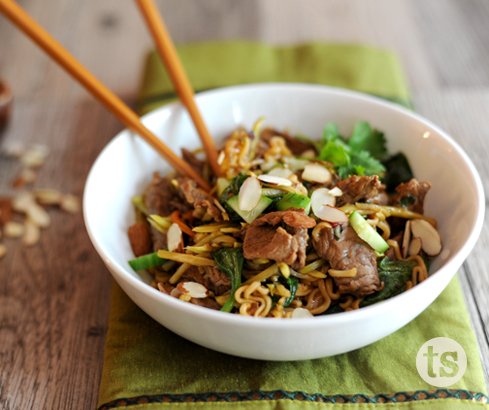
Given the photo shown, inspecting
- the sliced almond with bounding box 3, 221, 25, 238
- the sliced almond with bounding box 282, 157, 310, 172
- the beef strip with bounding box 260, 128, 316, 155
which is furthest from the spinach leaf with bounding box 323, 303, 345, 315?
the sliced almond with bounding box 3, 221, 25, 238

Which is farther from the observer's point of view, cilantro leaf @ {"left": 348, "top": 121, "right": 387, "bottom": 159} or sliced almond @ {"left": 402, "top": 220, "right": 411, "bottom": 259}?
cilantro leaf @ {"left": 348, "top": 121, "right": 387, "bottom": 159}

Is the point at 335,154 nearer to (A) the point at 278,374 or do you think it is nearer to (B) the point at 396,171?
(B) the point at 396,171

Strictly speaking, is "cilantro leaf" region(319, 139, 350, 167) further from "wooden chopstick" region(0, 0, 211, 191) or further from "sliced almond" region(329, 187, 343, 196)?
"wooden chopstick" region(0, 0, 211, 191)

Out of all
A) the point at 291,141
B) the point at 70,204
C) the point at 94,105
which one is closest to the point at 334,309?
the point at 291,141

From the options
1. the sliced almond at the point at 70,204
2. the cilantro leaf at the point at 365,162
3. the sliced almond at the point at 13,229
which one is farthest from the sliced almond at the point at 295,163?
the sliced almond at the point at 13,229

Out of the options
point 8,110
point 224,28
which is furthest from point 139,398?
point 224,28

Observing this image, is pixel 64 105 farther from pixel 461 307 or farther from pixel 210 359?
pixel 461 307
